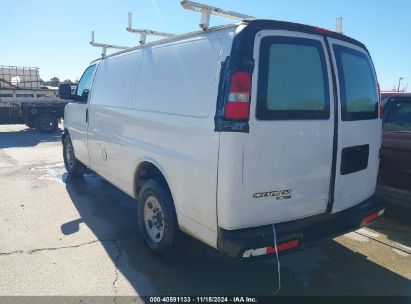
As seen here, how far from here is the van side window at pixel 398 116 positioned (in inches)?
202

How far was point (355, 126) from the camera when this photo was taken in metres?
3.32

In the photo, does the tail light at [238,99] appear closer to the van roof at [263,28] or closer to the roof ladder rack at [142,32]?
the van roof at [263,28]

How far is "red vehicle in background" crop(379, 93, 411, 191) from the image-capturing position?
4.99m

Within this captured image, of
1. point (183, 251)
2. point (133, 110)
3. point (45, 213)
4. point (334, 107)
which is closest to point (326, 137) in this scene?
point (334, 107)

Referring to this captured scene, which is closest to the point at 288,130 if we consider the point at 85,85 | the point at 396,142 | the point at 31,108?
the point at 396,142

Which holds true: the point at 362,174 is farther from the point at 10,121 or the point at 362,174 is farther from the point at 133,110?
the point at 10,121

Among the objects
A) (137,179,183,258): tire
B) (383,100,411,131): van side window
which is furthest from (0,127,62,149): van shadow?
(383,100,411,131): van side window

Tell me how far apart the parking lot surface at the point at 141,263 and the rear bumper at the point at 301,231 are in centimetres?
58

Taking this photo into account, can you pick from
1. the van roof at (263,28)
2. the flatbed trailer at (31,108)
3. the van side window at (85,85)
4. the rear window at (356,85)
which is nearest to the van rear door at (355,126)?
the rear window at (356,85)

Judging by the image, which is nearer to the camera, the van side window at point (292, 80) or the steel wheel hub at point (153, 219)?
the van side window at point (292, 80)

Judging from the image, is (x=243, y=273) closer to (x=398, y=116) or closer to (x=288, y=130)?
(x=288, y=130)

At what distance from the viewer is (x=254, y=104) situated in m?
2.63

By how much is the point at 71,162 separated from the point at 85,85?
1.94 m

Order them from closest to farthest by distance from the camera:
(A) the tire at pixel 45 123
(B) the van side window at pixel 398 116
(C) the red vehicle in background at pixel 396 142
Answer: (C) the red vehicle in background at pixel 396 142
(B) the van side window at pixel 398 116
(A) the tire at pixel 45 123
